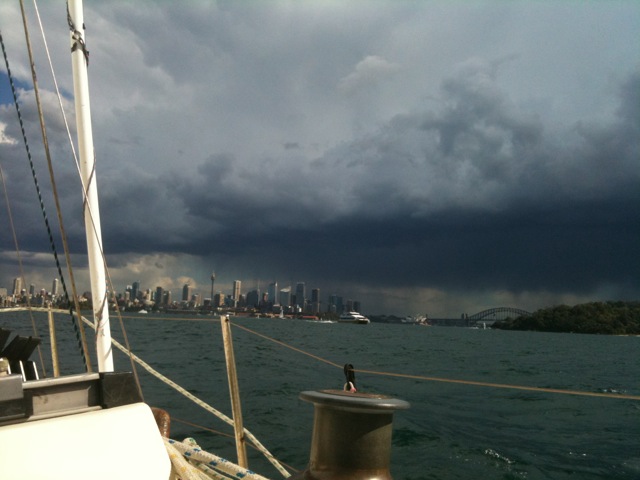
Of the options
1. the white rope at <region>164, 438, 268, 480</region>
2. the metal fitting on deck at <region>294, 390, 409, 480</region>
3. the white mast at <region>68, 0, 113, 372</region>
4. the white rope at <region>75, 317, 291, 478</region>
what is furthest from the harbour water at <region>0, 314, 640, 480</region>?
the metal fitting on deck at <region>294, 390, 409, 480</region>

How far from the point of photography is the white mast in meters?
4.27

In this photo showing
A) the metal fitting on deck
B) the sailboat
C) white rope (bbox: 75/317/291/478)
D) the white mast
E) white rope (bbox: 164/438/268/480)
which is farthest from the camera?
white rope (bbox: 75/317/291/478)

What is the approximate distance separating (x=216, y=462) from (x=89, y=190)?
2.69 meters

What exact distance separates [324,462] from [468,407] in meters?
12.4

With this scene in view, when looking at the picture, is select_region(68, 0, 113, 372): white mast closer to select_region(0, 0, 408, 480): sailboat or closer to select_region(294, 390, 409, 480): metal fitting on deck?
select_region(0, 0, 408, 480): sailboat

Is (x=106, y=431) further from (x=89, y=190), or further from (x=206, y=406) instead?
(x=206, y=406)

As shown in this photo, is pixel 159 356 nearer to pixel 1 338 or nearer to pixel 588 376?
pixel 1 338

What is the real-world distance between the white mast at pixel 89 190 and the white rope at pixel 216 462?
39.2 inches

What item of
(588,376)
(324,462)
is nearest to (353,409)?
(324,462)

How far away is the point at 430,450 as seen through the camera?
923 centimetres

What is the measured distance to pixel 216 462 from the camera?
384 cm

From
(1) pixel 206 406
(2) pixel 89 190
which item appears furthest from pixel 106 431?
(1) pixel 206 406

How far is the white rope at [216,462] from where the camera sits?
11.6 ft

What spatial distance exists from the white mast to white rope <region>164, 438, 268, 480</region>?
39.2 inches
